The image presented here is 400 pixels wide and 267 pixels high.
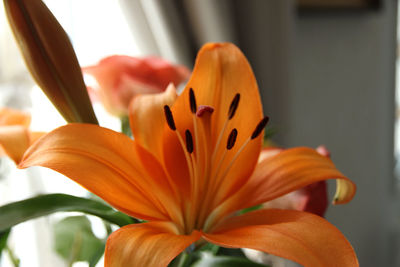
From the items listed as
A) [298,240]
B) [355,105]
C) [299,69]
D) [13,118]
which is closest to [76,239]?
[13,118]

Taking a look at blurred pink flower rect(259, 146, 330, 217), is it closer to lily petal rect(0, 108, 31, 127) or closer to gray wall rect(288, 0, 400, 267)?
lily petal rect(0, 108, 31, 127)

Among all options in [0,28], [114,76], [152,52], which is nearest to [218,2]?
[152,52]

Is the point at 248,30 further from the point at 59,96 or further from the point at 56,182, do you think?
the point at 59,96

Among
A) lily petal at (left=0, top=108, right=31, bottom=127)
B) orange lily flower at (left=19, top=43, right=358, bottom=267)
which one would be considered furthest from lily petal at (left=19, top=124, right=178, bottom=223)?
lily petal at (left=0, top=108, right=31, bottom=127)

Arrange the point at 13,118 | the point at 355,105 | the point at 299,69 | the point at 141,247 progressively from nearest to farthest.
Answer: the point at 141,247 → the point at 13,118 → the point at 299,69 → the point at 355,105

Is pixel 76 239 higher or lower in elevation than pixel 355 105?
higher

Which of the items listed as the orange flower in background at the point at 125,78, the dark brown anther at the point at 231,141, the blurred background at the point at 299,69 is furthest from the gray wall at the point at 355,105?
the dark brown anther at the point at 231,141

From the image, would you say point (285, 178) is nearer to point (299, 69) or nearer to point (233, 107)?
point (233, 107)
